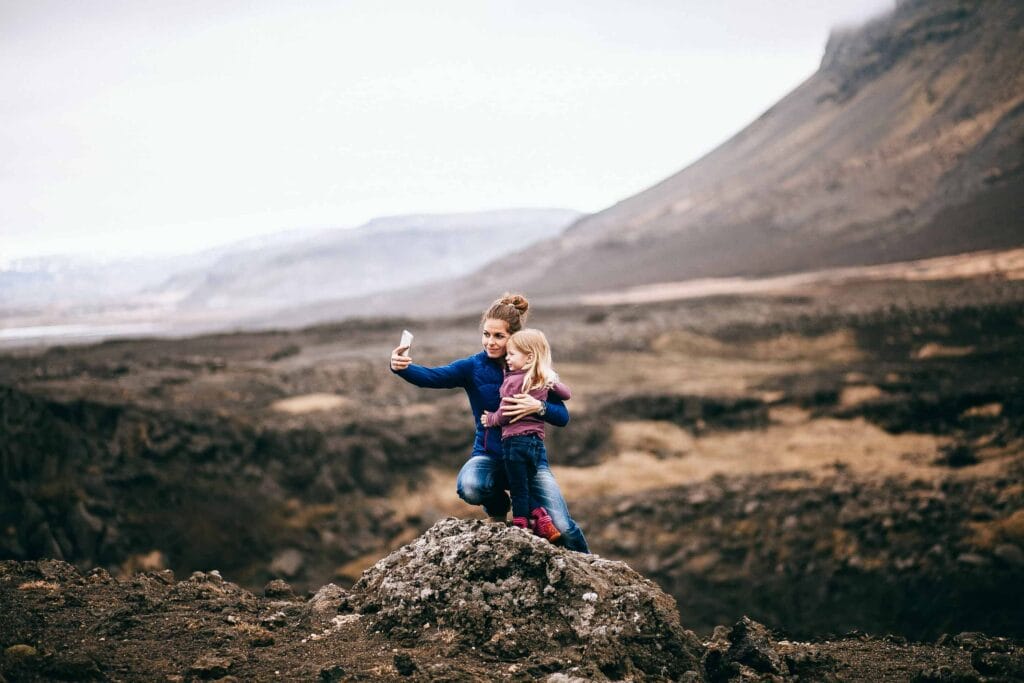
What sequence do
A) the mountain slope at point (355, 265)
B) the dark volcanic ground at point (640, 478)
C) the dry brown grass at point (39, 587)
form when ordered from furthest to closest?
the mountain slope at point (355, 265)
the dark volcanic ground at point (640, 478)
the dry brown grass at point (39, 587)

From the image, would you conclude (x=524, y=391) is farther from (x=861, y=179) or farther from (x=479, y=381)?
(x=861, y=179)

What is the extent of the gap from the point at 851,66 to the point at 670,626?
237ft

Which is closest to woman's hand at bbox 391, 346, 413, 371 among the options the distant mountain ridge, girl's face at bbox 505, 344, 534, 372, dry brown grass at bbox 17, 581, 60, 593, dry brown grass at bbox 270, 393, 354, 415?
girl's face at bbox 505, 344, 534, 372

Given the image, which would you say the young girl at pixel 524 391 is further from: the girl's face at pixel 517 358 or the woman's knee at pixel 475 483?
the woman's knee at pixel 475 483

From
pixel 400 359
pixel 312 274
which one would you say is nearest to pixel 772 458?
pixel 400 359

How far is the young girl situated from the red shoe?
175 mm

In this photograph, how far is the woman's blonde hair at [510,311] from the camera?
4711 millimetres

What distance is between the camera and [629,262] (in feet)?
201

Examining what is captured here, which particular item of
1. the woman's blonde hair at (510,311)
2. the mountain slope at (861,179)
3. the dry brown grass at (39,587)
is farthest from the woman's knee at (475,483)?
the mountain slope at (861,179)

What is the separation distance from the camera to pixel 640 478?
56.5ft

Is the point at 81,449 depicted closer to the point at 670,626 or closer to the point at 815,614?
the point at 815,614

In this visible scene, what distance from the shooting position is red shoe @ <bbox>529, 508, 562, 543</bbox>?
486 centimetres


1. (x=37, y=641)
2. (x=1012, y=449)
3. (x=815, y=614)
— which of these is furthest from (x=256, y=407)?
(x=37, y=641)

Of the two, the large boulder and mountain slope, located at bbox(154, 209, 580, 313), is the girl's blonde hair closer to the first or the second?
the large boulder
